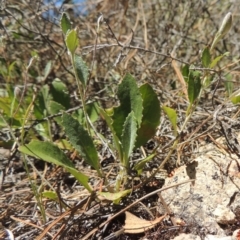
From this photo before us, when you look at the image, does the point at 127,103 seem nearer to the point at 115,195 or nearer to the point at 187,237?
the point at 115,195

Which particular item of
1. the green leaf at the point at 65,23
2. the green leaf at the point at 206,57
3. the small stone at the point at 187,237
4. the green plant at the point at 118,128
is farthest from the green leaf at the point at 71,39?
the small stone at the point at 187,237

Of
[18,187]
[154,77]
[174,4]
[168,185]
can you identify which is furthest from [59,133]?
Result: [174,4]

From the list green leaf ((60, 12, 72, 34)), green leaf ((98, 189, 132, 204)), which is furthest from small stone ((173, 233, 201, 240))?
green leaf ((60, 12, 72, 34))

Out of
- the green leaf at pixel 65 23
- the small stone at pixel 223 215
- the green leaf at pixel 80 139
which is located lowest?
the small stone at pixel 223 215

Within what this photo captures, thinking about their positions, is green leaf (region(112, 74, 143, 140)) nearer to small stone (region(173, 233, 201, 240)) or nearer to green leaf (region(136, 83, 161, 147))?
green leaf (region(136, 83, 161, 147))

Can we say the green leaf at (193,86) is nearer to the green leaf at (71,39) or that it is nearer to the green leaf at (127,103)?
the green leaf at (127,103)

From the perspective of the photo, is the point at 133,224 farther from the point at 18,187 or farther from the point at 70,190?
the point at 18,187
